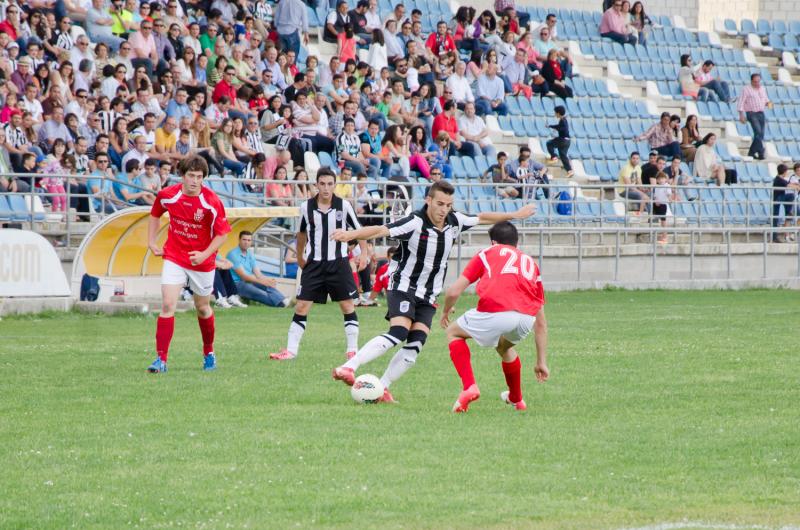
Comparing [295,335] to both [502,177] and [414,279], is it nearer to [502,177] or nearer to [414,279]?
[414,279]

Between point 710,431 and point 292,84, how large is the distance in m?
18.5

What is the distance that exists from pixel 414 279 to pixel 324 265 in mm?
3435

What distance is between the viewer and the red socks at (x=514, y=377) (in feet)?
33.4

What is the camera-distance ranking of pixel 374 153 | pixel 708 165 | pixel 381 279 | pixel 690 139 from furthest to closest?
1. pixel 690 139
2. pixel 708 165
3. pixel 374 153
4. pixel 381 279

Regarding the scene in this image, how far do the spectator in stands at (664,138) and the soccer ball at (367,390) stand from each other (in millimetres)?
22071

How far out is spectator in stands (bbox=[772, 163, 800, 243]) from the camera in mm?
29812

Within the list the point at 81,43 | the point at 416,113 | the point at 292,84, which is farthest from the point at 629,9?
the point at 81,43

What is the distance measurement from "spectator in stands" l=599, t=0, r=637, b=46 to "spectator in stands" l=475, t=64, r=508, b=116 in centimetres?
623

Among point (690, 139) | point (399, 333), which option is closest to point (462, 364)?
point (399, 333)

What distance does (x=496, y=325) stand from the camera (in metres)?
9.87

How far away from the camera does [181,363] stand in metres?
13.5

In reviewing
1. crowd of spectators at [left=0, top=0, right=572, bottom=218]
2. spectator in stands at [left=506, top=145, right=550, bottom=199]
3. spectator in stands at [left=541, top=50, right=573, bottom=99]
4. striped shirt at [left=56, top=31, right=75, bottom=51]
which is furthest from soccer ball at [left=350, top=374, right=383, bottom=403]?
spectator in stands at [left=541, top=50, right=573, bottom=99]

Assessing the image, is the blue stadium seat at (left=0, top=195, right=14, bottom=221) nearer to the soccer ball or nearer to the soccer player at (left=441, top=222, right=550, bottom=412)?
the soccer ball

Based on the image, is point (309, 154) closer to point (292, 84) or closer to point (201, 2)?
point (292, 84)
